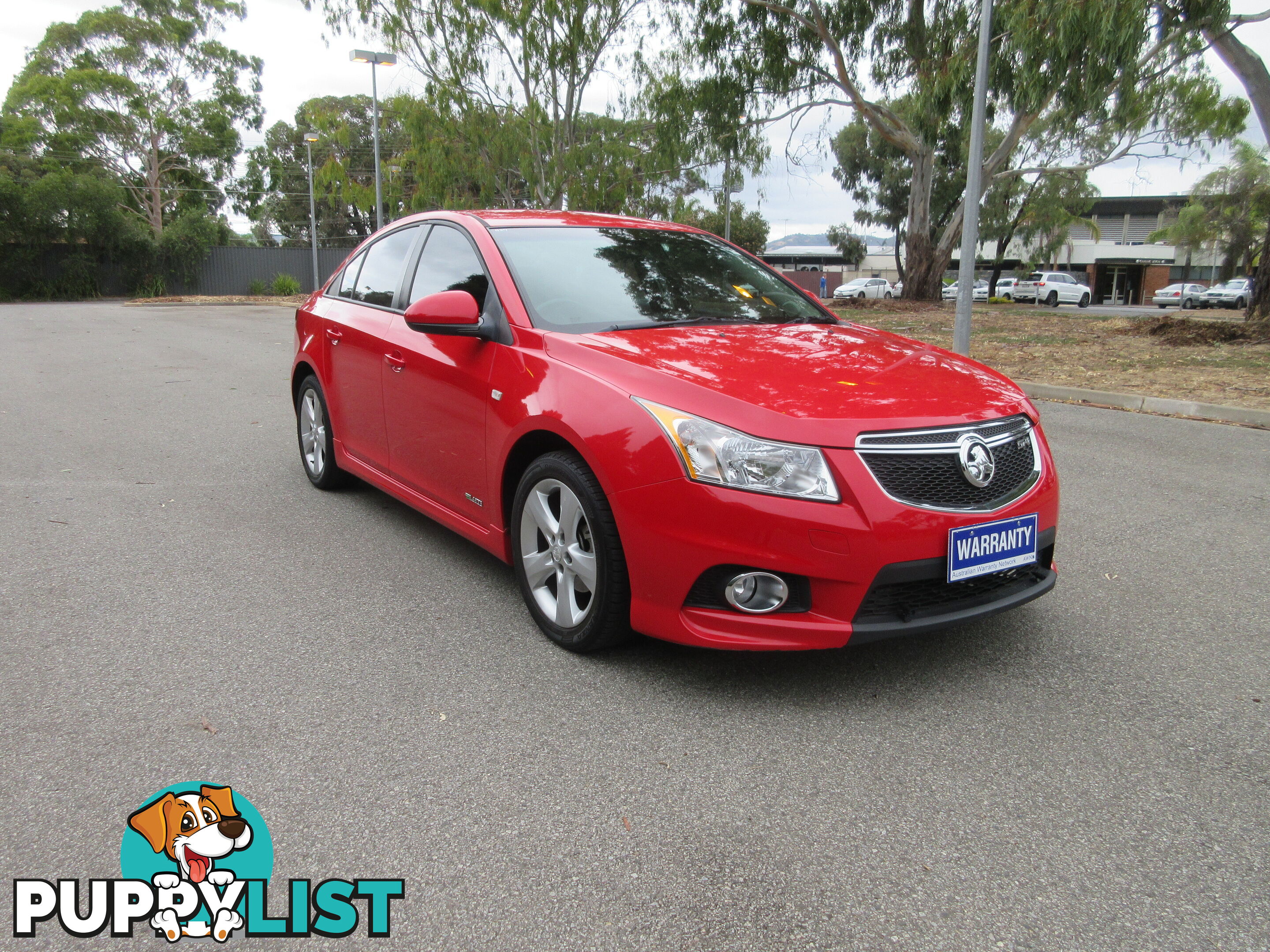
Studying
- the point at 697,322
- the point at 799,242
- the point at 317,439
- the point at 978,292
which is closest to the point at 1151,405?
the point at 697,322

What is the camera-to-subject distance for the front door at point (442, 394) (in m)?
3.88

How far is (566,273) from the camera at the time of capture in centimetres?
409

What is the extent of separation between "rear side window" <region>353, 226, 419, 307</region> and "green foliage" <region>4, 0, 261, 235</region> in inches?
1916

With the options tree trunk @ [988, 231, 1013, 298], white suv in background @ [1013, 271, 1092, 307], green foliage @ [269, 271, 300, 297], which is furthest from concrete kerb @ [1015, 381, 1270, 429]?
tree trunk @ [988, 231, 1013, 298]

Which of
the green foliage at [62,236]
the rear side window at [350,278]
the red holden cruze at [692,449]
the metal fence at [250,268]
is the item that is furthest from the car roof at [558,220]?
the green foliage at [62,236]

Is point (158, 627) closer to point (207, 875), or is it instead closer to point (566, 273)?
point (207, 875)

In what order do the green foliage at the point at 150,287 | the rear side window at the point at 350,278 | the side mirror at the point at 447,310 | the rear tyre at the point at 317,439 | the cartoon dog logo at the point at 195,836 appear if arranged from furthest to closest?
the green foliage at the point at 150,287
the rear tyre at the point at 317,439
the rear side window at the point at 350,278
the side mirror at the point at 447,310
the cartoon dog logo at the point at 195,836

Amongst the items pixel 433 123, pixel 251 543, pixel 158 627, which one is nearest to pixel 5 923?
pixel 158 627

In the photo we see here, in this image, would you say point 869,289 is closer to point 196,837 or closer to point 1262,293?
point 1262,293

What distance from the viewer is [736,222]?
66.2 meters

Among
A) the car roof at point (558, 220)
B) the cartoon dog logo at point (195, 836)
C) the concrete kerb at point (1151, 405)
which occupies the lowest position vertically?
the cartoon dog logo at point (195, 836)

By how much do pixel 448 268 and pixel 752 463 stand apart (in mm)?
2121

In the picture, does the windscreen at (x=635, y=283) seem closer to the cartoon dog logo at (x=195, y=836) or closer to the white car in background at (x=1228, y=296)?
the cartoon dog logo at (x=195, y=836)

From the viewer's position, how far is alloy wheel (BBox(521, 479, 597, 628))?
333cm
